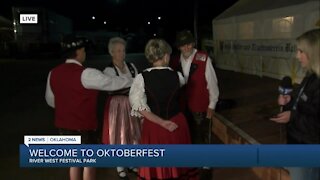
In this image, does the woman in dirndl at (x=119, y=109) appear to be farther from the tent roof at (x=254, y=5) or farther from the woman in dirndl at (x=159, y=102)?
the tent roof at (x=254, y=5)

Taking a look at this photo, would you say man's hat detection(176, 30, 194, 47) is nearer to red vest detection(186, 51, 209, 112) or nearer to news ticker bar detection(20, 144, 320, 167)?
red vest detection(186, 51, 209, 112)

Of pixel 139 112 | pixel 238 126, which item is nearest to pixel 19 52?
pixel 238 126

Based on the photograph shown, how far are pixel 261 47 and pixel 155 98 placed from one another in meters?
11.2

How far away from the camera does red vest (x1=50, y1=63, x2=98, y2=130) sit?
12.2ft

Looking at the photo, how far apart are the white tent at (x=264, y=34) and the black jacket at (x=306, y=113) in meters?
7.12

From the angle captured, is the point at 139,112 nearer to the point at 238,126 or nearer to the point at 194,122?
the point at 194,122

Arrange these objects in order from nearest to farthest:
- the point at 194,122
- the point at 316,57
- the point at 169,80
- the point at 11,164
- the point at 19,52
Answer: the point at 316,57 < the point at 169,80 < the point at 194,122 < the point at 11,164 < the point at 19,52

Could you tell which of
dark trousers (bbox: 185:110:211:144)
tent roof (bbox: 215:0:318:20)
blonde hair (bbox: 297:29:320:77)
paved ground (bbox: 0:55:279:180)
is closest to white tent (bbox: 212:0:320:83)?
tent roof (bbox: 215:0:318:20)

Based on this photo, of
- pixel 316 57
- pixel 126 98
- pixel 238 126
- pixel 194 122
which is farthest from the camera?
pixel 238 126

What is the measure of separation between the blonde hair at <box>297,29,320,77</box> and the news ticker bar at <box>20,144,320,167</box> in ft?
2.71

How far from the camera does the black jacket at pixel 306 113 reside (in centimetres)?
272

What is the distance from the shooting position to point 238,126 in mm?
6855

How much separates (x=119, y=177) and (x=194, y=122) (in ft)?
3.42

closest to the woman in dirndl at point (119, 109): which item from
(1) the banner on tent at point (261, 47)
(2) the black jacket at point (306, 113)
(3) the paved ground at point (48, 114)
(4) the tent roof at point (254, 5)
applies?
(3) the paved ground at point (48, 114)
